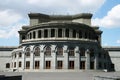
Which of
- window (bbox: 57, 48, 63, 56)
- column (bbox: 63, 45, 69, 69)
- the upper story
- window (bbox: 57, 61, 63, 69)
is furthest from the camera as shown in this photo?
the upper story

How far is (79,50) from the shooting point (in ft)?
221

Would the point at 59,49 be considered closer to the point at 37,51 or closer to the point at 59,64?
the point at 59,64

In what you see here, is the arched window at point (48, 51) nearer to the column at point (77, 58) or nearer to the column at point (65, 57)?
the column at point (65, 57)

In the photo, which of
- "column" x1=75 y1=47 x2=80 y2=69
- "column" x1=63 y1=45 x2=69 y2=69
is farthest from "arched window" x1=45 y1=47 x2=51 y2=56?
"column" x1=75 y1=47 x2=80 y2=69

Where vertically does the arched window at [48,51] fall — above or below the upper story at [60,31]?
below

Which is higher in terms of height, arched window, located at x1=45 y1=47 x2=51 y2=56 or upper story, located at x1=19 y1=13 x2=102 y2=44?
upper story, located at x1=19 y1=13 x2=102 y2=44

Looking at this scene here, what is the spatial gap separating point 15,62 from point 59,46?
1744cm

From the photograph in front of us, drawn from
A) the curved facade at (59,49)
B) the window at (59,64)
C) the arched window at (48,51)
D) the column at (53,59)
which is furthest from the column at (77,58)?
the arched window at (48,51)

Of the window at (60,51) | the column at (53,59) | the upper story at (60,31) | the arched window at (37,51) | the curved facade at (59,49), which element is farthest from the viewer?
the upper story at (60,31)

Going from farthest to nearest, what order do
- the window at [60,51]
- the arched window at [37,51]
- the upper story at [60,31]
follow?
the upper story at [60,31], the arched window at [37,51], the window at [60,51]

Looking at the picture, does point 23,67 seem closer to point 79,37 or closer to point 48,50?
point 48,50

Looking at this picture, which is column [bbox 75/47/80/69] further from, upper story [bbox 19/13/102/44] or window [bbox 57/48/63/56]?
window [bbox 57/48/63/56]

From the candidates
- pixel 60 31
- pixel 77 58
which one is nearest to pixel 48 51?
pixel 60 31

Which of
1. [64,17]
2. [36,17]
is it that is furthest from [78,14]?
[36,17]
